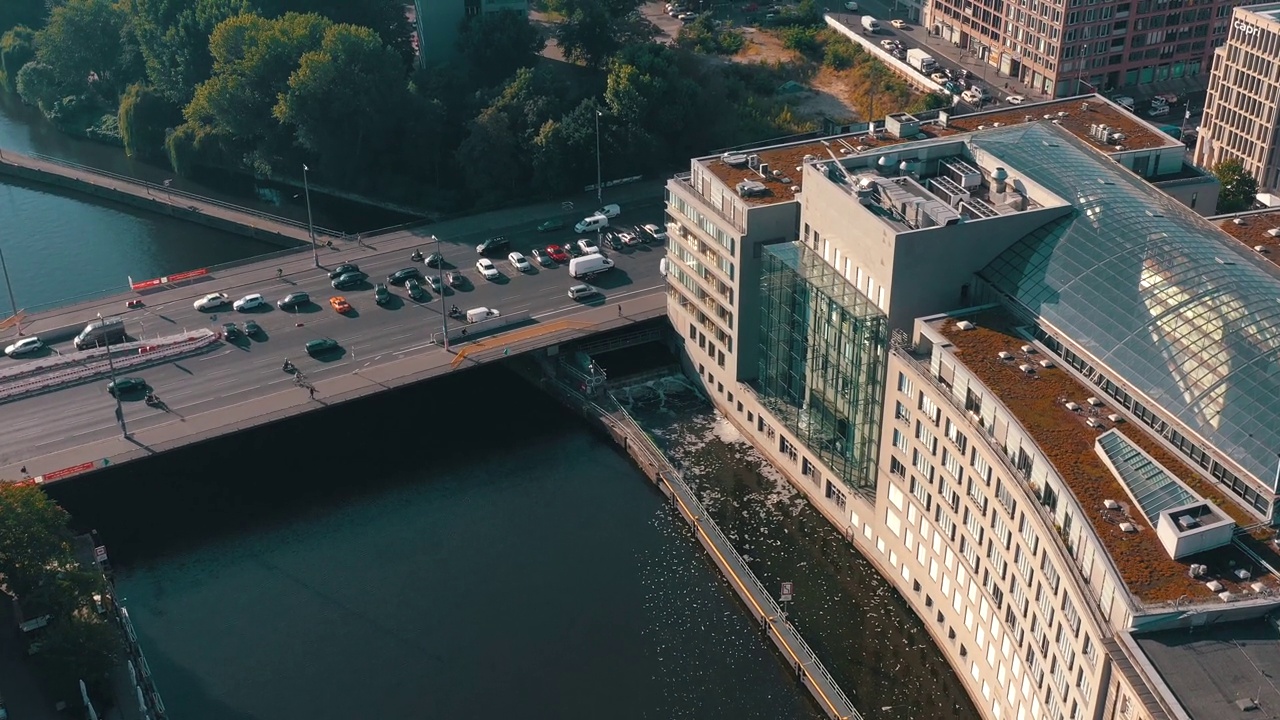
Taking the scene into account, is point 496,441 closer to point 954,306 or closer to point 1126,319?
point 954,306

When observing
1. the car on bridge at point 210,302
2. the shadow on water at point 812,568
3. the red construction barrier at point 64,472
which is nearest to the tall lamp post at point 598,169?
the shadow on water at point 812,568

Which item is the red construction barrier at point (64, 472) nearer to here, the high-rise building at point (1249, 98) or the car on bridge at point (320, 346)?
the car on bridge at point (320, 346)

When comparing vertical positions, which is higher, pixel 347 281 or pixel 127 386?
pixel 347 281

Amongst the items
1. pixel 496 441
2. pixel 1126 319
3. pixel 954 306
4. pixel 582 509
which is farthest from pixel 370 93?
pixel 1126 319

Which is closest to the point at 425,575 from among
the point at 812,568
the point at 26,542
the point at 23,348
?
the point at 26,542

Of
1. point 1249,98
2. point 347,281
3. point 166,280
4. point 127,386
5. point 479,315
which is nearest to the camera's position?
point 127,386

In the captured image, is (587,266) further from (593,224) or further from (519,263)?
(593,224)

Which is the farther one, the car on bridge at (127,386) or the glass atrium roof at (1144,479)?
the car on bridge at (127,386)
